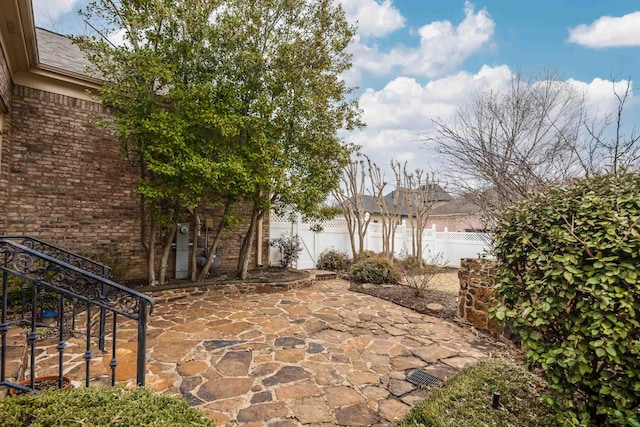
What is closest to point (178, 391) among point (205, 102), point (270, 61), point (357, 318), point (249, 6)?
point (357, 318)

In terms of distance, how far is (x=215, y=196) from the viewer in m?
6.81

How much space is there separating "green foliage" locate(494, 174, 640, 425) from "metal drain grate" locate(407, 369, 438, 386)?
1.26m

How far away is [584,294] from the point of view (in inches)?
80.7

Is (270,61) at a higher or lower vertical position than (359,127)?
higher

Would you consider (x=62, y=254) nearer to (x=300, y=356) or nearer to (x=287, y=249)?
(x=300, y=356)

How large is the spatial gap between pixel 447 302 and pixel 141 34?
26.0 feet

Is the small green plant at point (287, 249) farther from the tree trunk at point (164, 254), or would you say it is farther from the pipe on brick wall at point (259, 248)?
the tree trunk at point (164, 254)

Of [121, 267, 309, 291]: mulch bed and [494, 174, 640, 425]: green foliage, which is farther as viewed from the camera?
[121, 267, 309, 291]: mulch bed

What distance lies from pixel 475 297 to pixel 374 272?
352 centimetres

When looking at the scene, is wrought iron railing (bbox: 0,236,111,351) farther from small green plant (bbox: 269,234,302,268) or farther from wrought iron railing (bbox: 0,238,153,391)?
small green plant (bbox: 269,234,302,268)

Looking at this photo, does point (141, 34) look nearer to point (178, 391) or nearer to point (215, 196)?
point (215, 196)

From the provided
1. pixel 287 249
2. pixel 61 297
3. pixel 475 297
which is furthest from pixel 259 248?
pixel 61 297

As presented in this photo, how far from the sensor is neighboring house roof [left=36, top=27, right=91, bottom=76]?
6003 mm

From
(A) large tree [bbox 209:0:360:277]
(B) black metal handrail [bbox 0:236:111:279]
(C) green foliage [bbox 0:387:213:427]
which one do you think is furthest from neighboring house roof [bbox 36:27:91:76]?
(C) green foliage [bbox 0:387:213:427]
